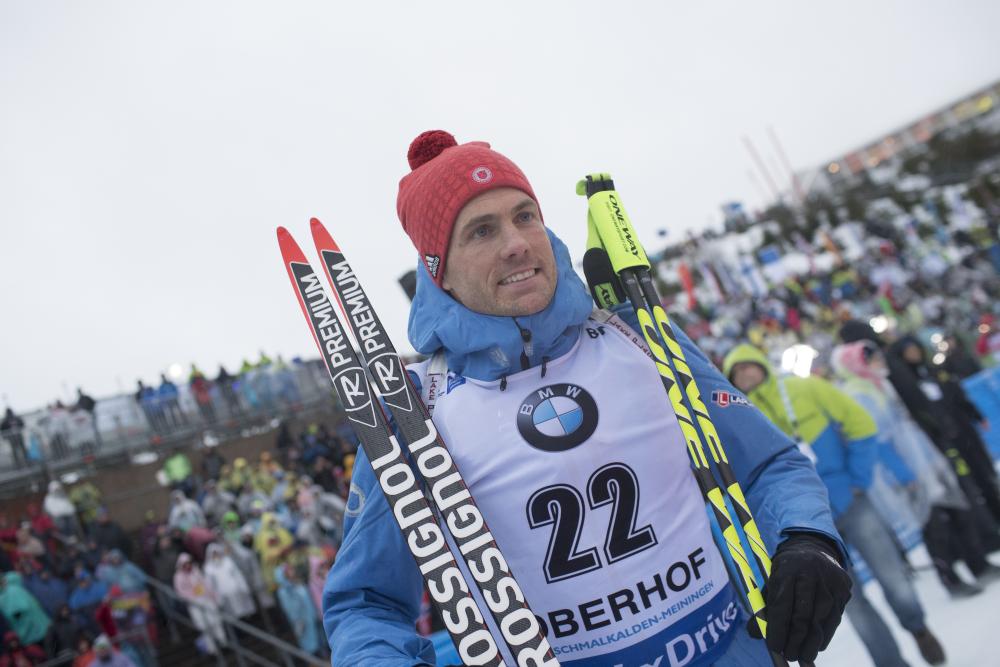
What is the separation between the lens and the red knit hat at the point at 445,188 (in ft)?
6.27

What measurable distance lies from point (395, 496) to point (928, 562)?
248 inches

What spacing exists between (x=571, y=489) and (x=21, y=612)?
9371mm

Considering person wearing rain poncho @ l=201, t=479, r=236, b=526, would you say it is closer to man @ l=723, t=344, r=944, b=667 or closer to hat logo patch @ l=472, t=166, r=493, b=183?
man @ l=723, t=344, r=944, b=667

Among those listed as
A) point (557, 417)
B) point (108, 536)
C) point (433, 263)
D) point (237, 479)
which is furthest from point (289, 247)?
point (237, 479)

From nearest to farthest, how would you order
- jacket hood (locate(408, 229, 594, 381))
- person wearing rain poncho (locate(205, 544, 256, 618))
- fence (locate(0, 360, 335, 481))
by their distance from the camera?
jacket hood (locate(408, 229, 594, 381)) < person wearing rain poncho (locate(205, 544, 256, 618)) < fence (locate(0, 360, 335, 481))

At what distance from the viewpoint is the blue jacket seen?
5.37ft

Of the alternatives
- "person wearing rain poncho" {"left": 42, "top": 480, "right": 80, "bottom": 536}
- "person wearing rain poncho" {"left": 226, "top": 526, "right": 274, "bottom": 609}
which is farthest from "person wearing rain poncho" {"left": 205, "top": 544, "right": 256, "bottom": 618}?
"person wearing rain poncho" {"left": 42, "top": 480, "right": 80, "bottom": 536}

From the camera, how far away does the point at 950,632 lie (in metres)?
4.67

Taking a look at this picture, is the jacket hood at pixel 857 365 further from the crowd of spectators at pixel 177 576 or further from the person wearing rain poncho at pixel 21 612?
the person wearing rain poncho at pixel 21 612

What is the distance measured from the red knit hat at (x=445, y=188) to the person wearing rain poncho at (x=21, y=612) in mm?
8980

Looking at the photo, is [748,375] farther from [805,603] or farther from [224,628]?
[224,628]

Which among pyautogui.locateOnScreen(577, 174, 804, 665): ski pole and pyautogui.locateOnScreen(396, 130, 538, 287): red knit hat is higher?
pyautogui.locateOnScreen(396, 130, 538, 287): red knit hat

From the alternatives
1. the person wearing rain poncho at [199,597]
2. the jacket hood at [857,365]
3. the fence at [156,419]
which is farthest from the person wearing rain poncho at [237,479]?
the jacket hood at [857,365]

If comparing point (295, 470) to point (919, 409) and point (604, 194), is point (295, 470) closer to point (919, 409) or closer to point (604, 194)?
point (919, 409)
